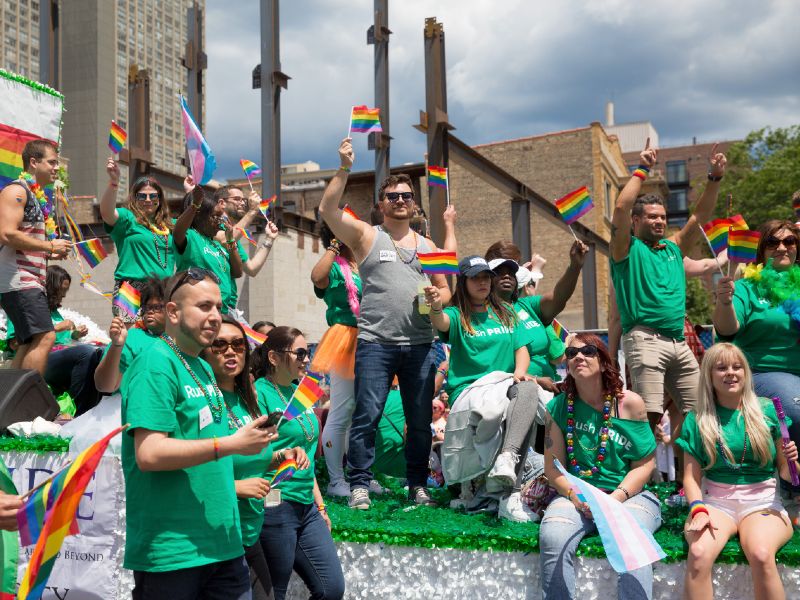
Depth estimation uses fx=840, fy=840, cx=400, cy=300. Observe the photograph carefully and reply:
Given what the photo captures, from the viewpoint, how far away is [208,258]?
5598mm

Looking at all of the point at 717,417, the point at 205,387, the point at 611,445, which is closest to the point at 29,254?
the point at 205,387

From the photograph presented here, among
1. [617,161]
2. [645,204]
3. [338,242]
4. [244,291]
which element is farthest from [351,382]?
[617,161]

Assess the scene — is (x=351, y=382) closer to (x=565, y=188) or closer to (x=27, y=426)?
(x=27, y=426)

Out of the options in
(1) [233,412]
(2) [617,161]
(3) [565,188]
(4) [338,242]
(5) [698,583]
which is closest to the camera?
(1) [233,412]

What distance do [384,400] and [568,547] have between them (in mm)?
1531

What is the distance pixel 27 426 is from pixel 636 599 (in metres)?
3.77

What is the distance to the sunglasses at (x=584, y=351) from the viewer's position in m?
4.14

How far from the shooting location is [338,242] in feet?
17.8

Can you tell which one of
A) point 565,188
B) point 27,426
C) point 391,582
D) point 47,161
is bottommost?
point 391,582

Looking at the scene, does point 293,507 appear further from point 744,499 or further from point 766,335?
point 766,335

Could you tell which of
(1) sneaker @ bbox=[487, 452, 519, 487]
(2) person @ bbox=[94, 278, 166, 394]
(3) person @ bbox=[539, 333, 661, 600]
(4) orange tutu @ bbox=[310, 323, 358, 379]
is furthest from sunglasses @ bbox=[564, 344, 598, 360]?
(2) person @ bbox=[94, 278, 166, 394]

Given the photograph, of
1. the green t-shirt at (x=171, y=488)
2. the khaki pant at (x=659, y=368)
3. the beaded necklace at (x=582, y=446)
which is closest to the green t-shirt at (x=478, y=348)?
the khaki pant at (x=659, y=368)

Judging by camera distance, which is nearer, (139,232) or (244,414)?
(244,414)

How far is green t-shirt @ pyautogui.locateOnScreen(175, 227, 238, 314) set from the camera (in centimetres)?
556
